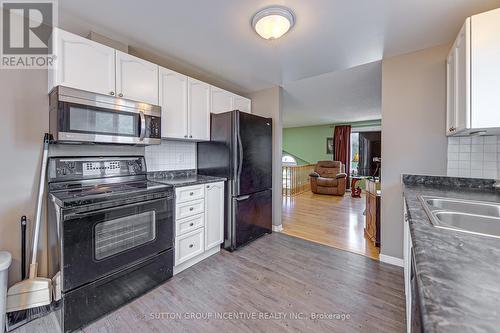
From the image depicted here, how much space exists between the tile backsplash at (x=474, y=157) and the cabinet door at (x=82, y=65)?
3228 millimetres

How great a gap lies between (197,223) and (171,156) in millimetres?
949

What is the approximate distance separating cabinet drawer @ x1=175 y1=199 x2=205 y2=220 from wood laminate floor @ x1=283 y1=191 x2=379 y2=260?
156cm

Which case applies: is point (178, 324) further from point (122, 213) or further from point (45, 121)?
point (45, 121)

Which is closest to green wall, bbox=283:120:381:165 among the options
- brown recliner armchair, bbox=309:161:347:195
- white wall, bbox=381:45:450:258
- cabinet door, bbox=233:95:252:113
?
brown recliner armchair, bbox=309:161:347:195

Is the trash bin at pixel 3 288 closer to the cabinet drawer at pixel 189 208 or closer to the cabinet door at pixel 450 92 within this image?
the cabinet drawer at pixel 189 208

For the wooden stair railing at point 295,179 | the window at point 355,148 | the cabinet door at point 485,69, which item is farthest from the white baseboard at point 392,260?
the window at point 355,148

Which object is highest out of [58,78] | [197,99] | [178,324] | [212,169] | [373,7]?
[373,7]

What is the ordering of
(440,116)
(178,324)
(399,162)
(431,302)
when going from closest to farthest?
(431,302) < (178,324) < (440,116) < (399,162)

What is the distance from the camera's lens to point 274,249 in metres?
2.68

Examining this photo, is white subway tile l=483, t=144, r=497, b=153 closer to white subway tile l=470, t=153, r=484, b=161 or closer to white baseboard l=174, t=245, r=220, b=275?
white subway tile l=470, t=153, r=484, b=161

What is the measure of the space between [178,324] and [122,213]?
0.91 metres

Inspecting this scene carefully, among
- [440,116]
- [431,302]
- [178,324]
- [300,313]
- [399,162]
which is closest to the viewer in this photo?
[431,302]

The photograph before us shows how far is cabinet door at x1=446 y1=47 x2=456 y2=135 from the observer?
68.9 inches

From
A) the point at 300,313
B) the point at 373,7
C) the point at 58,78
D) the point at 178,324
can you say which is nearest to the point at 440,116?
the point at 373,7
